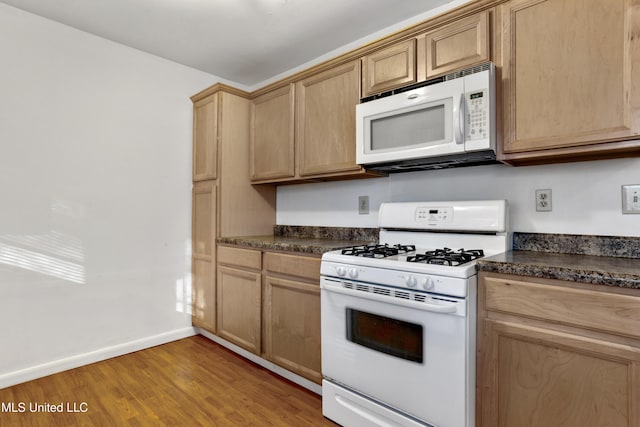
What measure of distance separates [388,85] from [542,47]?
0.75 metres

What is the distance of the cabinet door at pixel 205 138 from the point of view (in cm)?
275

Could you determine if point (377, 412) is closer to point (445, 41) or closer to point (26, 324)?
point (445, 41)

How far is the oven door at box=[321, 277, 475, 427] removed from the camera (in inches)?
53.2

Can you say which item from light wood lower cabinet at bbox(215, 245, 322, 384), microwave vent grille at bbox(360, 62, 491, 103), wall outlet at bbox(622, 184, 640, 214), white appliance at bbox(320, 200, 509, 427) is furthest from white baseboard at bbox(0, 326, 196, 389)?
wall outlet at bbox(622, 184, 640, 214)

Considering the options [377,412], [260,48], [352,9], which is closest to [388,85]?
[352,9]

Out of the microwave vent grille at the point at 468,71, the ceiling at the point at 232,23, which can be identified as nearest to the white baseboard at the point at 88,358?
the ceiling at the point at 232,23

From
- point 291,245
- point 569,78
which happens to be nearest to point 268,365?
point 291,245

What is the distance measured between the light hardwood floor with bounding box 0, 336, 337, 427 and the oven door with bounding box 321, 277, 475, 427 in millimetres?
344

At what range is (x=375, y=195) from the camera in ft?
7.85

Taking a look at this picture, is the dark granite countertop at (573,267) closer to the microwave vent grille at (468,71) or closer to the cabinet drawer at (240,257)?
the microwave vent grille at (468,71)

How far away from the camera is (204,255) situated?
112 inches

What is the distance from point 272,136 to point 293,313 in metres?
1.39

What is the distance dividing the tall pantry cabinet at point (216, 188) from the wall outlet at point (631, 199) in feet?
7.90

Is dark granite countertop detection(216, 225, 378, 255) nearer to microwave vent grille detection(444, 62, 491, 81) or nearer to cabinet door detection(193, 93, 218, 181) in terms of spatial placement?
cabinet door detection(193, 93, 218, 181)
